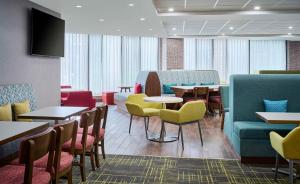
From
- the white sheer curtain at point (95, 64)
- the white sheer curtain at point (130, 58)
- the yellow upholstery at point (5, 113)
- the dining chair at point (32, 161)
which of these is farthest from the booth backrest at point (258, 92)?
A: the white sheer curtain at point (95, 64)

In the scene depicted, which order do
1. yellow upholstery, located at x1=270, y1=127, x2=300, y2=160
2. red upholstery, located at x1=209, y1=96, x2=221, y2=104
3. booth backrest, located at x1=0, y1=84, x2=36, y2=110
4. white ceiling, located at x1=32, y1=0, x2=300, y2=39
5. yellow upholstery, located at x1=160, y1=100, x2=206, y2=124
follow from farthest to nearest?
red upholstery, located at x1=209, y1=96, x2=221, y2=104
white ceiling, located at x1=32, y1=0, x2=300, y2=39
yellow upholstery, located at x1=160, y1=100, x2=206, y2=124
booth backrest, located at x1=0, y1=84, x2=36, y2=110
yellow upholstery, located at x1=270, y1=127, x2=300, y2=160

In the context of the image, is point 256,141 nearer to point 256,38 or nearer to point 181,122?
point 181,122

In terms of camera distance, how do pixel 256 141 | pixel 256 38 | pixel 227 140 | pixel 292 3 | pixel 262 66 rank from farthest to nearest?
1. pixel 262 66
2. pixel 256 38
3. pixel 292 3
4. pixel 227 140
5. pixel 256 141

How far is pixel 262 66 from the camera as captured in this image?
13.7 m

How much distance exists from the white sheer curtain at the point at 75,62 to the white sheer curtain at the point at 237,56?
6.40 m

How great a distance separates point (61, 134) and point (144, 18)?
6.19 meters

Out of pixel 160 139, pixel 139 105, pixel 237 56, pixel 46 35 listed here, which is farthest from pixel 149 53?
pixel 160 139

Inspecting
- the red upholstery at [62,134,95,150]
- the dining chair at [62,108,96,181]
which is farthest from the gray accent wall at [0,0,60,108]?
the dining chair at [62,108,96,181]

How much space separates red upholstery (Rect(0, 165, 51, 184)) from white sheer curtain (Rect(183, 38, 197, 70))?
11347 mm

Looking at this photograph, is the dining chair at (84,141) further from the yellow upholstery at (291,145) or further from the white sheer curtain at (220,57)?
the white sheer curtain at (220,57)

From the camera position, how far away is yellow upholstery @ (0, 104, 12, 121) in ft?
13.4

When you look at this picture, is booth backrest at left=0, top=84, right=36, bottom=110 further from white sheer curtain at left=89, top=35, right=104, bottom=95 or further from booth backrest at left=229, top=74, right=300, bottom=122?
white sheer curtain at left=89, top=35, right=104, bottom=95

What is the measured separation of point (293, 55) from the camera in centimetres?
1363

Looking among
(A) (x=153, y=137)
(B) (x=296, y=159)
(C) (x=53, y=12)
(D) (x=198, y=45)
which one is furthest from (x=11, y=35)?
(D) (x=198, y=45)
